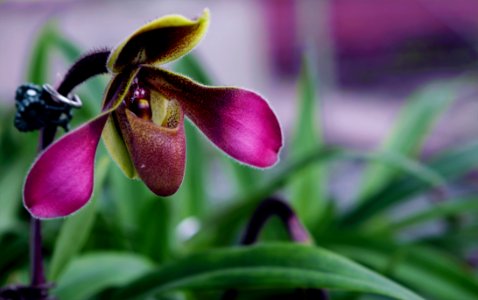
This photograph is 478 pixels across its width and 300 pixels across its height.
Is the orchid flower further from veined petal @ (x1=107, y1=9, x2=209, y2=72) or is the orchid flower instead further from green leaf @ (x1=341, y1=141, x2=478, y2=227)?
green leaf @ (x1=341, y1=141, x2=478, y2=227)

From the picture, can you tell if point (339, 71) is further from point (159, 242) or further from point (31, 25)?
point (159, 242)

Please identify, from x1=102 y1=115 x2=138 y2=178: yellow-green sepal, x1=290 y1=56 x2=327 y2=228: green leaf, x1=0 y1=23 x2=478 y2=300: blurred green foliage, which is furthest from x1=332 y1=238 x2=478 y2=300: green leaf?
x1=102 y1=115 x2=138 y2=178: yellow-green sepal

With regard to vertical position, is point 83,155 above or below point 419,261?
below

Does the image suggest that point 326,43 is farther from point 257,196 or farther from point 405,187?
point 257,196

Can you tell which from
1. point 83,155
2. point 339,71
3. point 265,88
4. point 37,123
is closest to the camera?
point 83,155

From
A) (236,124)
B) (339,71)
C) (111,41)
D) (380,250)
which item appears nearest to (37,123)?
(236,124)

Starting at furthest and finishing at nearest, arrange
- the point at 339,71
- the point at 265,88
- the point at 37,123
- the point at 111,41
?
the point at 339,71
the point at 265,88
the point at 111,41
the point at 37,123

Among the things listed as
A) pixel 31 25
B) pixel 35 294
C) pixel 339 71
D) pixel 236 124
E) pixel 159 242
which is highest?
pixel 339 71

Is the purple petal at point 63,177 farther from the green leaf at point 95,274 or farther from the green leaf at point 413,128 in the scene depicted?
the green leaf at point 413,128
